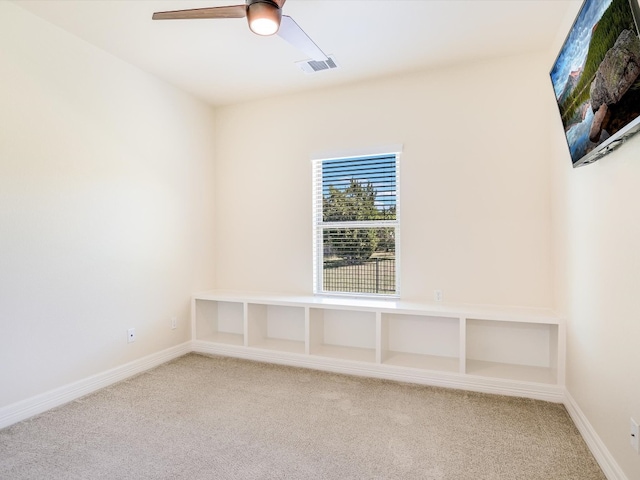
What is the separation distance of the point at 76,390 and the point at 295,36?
3.05 m

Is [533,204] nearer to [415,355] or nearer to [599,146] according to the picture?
[599,146]

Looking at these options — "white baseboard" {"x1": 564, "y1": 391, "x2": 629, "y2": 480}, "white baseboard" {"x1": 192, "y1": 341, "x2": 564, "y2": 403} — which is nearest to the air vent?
"white baseboard" {"x1": 192, "y1": 341, "x2": 564, "y2": 403}

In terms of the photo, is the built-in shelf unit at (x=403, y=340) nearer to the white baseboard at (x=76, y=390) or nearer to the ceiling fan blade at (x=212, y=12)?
the white baseboard at (x=76, y=390)

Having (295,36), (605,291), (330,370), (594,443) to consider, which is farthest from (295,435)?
(295,36)

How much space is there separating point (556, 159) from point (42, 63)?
3940 millimetres

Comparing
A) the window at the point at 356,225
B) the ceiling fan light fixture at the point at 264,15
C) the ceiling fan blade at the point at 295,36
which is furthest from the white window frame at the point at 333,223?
the ceiling fan light fixture at the point at 264,15

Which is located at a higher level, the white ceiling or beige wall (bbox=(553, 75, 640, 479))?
the white ceiling

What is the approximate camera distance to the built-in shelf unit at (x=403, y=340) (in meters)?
2.88

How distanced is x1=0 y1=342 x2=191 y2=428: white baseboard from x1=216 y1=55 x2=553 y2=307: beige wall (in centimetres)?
123

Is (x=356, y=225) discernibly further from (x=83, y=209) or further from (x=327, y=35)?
(x=83, y=209)

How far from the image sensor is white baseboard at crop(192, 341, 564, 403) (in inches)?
108

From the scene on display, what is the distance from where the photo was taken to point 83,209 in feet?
9.56

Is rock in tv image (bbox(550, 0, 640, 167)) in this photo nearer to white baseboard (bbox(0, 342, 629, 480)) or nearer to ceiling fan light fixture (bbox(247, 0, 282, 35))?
ceiling fan light fixture (bbox(247, 0, 282, 35))

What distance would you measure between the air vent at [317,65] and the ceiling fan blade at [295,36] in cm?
76
